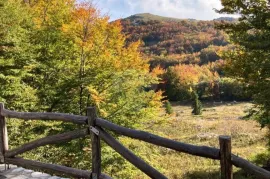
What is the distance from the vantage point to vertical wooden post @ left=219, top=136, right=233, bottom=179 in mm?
4348

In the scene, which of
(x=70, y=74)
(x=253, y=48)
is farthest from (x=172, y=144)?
(x=70, y=74)

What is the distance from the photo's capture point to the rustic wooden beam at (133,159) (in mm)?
5090

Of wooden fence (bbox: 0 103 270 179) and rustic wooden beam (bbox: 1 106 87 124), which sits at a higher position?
rustic wooden beam (bbox: 1 106 87 124)

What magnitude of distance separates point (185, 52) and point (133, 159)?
144807 millimetres

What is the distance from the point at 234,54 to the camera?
48.8 ft

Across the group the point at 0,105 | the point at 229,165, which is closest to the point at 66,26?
the point at 0,105

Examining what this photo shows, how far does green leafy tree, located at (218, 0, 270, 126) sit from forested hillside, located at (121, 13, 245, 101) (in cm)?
7416

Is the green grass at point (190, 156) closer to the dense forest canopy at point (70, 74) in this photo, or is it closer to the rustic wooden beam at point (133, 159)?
the dense forest canopy at point (70, 74)

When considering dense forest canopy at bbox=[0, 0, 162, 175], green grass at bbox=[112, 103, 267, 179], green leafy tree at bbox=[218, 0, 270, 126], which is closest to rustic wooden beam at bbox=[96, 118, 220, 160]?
dense forest canopy at bbox=[0, 0, 162, 175]

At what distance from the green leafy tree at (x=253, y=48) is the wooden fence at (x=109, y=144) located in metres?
8.17

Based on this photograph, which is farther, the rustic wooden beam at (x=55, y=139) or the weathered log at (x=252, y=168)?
the rustic wooden beam at (x=55, y=139)

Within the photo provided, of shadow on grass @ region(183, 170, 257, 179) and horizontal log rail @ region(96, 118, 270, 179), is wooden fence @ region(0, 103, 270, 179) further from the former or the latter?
shadow on grass @ region(183, 170, 257, 179)

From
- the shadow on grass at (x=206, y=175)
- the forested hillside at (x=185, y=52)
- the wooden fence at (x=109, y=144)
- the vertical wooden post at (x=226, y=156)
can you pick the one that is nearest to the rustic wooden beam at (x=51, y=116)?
the wooden fence at (x=109, y=144)

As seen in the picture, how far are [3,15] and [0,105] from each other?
7.56 meters
